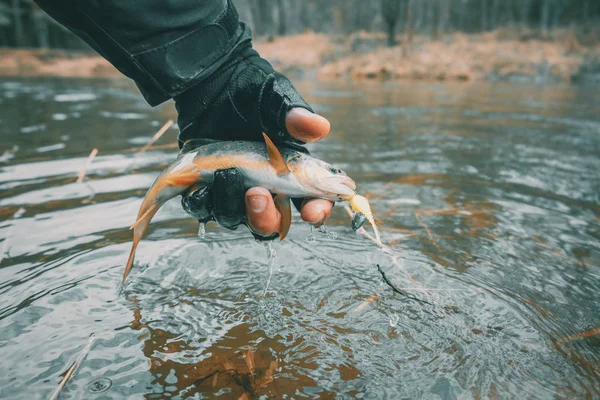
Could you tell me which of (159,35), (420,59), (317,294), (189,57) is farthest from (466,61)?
(159,35)

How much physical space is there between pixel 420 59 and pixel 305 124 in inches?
1015

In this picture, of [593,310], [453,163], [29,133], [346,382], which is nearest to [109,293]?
[346,382]

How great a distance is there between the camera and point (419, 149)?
668 cm

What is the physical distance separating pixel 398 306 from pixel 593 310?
108cm

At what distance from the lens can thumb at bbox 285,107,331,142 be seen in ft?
6.50

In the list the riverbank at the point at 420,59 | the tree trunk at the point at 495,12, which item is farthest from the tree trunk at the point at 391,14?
the tree trunk at the point at 495,12

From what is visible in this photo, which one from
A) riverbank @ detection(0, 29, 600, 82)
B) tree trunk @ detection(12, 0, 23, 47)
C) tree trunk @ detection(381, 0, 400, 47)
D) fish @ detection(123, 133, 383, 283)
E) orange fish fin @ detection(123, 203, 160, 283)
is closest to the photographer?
fish @ detection(123, 133, 383, 283)

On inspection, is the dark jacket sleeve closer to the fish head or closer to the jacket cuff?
the jacket cuff

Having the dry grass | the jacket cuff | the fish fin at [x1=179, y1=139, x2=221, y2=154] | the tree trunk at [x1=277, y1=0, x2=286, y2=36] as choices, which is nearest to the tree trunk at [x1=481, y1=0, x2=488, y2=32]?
the dry grass

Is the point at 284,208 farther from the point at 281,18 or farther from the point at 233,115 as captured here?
the point at 281,18

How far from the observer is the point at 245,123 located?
2.43m

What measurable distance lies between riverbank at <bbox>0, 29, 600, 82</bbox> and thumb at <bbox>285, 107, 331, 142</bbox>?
22.4 m

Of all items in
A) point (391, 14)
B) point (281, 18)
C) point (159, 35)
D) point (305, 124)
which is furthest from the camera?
point (281, 18)

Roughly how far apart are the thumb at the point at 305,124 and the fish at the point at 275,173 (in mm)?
106
